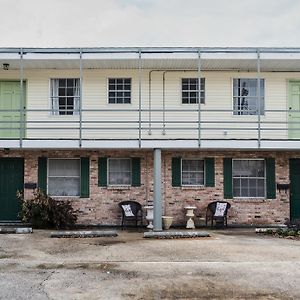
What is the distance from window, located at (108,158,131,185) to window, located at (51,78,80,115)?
215cm

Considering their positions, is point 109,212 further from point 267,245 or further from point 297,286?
point 297,286

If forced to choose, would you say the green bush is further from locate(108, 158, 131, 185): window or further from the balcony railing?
the balcony railing

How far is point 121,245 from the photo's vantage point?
12.3m

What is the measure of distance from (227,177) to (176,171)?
5.68 ft

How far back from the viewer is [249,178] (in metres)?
16.9

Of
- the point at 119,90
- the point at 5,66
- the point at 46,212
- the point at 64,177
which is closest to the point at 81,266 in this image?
the point at 46,212

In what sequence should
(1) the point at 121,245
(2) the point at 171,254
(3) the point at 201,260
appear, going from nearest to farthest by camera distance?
(3) the point at 201,260 → (2) the point at 171,254 → (1) the point at 121,245

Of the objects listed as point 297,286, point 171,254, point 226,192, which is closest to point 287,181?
point 226,192

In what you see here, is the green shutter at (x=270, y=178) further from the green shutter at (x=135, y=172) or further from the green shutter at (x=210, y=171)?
the green shutter at (x=135, y=172)

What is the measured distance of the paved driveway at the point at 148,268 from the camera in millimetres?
7703

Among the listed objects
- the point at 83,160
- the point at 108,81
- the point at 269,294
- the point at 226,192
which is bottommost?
the point at 269,294

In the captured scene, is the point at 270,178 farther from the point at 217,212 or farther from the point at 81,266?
the point at 81,266

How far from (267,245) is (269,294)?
4929mm

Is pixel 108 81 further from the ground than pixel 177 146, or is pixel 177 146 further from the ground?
pixel 108 81
